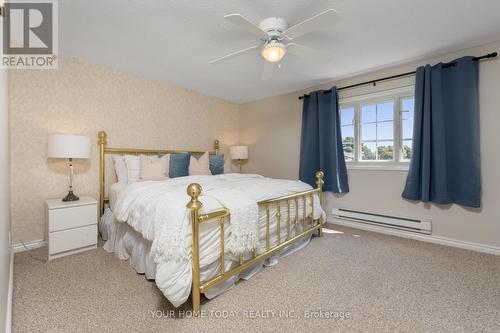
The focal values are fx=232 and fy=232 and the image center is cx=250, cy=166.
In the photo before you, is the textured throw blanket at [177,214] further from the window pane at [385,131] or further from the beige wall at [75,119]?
the window pane at [385,131]

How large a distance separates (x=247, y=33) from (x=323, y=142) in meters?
1.91

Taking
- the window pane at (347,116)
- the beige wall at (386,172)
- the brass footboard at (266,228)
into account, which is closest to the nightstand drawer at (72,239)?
the brass footboard at (266,228)

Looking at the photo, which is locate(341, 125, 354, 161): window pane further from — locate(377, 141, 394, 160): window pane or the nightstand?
the nightstand

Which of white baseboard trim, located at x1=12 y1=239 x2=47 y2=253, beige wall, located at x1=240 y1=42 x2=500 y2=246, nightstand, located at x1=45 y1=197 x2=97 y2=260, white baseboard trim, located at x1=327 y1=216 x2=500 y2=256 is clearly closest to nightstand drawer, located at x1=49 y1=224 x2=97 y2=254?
nightstand, located at x1=45 y1=197 x2=97 y2=260

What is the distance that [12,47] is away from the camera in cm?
230

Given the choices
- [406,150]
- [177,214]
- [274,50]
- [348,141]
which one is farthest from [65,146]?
[406,150]

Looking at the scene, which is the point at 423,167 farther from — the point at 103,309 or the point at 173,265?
the point at 103,309

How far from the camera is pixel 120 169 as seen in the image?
2959 mm

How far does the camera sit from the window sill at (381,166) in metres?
2.99

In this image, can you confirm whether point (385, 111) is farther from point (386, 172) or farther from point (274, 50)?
point (274, 50)

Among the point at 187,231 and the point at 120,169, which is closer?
the point at 187,231

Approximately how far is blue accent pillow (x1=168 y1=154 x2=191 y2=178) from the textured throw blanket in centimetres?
81

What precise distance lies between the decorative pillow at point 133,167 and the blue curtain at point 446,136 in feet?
11.1

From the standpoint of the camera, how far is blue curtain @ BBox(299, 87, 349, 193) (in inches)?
133
